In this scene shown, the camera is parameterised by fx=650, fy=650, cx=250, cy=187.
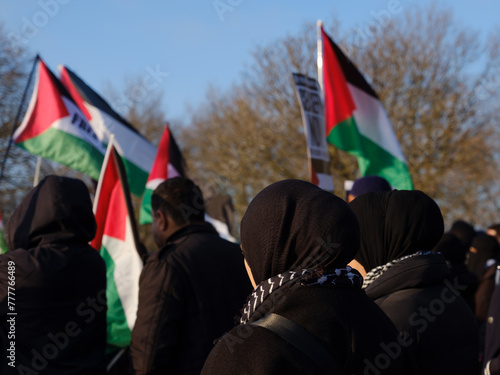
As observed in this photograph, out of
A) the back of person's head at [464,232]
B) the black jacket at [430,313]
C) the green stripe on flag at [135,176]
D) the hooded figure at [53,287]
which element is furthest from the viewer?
the back of person's head at [464,232]

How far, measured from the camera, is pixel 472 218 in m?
22.1

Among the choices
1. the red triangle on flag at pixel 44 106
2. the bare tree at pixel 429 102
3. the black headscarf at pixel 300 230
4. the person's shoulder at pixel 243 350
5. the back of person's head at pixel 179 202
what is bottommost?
the bare tree at pixel 429 102

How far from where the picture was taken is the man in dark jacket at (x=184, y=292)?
324cm

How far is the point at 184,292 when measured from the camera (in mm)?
3328

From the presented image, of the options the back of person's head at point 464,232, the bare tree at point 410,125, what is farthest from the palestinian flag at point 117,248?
the bare tree at point 410,125

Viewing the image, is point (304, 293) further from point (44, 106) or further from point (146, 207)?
point (44, 106)

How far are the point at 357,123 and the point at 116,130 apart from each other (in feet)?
8.01

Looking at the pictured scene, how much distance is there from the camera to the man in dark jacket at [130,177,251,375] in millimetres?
3244

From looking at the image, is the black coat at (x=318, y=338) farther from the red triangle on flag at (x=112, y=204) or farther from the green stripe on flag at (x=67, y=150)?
the green stripe on flag at (x=67, y=150)

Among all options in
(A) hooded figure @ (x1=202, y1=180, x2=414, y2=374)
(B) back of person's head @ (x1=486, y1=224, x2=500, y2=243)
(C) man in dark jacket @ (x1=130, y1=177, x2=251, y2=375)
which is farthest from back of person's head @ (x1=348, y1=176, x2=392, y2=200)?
(B) back of person's head @ (x1=486, y1=224, x2=500, y2=243)

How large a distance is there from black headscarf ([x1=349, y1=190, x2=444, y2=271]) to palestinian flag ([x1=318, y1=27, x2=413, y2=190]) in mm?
3213

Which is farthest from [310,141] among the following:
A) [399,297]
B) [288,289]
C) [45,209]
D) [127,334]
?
[288,289]

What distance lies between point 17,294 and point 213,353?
1647 mm

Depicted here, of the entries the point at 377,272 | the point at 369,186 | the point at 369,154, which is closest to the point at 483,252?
the point at 369,154
